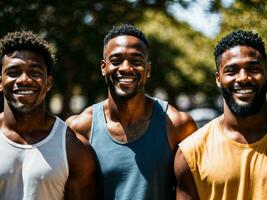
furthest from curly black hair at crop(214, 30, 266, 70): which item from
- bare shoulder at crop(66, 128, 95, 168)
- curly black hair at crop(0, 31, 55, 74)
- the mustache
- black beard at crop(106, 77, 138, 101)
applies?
curly black hair at crop(0, 31, 55, 74)

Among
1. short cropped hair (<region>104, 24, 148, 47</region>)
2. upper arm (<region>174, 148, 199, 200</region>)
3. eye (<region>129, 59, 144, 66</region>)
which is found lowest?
upper arm (<region>174, 148, 199, 200</region>)

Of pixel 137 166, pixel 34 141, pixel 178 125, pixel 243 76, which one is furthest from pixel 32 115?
pixel 243 76

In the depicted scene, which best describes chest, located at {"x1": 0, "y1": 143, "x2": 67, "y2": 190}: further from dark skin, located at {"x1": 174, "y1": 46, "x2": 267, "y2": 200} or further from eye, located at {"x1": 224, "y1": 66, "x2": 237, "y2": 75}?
eye, located at {"x1": 224, "y1": 66, "x2": 237, "y2": 75}

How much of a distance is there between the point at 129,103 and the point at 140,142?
0.35 m

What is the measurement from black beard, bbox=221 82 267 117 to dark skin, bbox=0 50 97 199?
1.11 metres

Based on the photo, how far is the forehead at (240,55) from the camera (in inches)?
172

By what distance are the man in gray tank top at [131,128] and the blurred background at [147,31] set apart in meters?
1.61

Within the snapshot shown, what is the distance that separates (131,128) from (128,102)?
0.21 metres

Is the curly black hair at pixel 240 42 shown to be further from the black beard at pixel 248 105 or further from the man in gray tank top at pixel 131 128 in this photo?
the man in gray tank top at pixel 131 128

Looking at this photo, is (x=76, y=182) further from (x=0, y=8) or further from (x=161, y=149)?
(x=0, y=8)

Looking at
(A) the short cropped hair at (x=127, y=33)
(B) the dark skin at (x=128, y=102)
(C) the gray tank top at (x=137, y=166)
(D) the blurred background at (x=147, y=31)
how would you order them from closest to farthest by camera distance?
(C) the gray tank top at (x=137, y=166)
(B) the dark skin at (x=128, y=102)
(A) the short cropped hair at (x=127, y=33)
(D) the blurred background at (x=147, y=31)

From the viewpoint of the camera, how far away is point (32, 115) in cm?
450

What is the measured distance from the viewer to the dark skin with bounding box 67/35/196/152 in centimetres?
473

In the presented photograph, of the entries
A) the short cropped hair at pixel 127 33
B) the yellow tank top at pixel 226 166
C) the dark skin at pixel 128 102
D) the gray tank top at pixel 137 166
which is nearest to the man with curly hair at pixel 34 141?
the gray tank top at pixel 137 166
